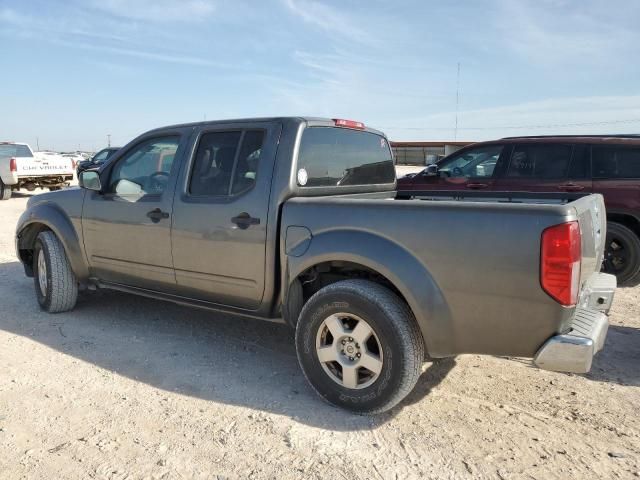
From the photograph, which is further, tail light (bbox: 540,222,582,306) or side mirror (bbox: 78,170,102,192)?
side mirror (bbox: 78,170,102,192)

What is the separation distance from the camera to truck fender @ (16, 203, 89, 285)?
477 centimetres

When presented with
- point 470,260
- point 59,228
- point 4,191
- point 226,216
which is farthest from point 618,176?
point 4,191

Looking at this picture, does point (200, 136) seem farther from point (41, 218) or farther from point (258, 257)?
point (41, 218)

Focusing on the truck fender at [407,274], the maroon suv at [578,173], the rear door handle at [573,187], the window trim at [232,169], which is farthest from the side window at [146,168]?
the rear door handle at [573,187]

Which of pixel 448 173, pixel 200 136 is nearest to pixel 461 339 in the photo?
pixel 200 136

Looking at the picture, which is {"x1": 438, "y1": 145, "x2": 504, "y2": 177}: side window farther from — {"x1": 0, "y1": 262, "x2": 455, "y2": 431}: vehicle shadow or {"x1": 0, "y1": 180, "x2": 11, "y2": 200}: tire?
{"x1": 0, "y1": 180, "x2": 11, "y2": 200}: tire

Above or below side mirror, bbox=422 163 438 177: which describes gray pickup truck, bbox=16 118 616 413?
below

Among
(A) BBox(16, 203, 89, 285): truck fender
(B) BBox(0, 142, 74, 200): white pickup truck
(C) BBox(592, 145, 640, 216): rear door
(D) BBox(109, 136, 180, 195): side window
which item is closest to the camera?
(D) BBox(109, 136, 180, 195): side window

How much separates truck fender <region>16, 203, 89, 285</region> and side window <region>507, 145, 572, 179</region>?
5.12m

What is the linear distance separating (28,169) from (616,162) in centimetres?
1502

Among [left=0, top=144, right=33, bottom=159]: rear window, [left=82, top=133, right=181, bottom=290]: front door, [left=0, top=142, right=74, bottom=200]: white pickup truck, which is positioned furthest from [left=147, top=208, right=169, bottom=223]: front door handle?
[left=0, top=144, right=33, bottom=159]: rear window

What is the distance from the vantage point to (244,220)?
11.8 ft

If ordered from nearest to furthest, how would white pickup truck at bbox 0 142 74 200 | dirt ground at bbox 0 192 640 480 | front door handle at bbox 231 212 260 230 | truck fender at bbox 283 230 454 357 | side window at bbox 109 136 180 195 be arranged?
1. dirt ground at bbox 0 192 640 480
2. truck fender at bbox 283 230 454 357
3. front door handle at bbox 231 212 260 230
4. side window at bbox 109 136 180 195
5. white pickup truck at bbox 0 142 74 200

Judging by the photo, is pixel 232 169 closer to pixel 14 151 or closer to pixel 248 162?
pixel 248 162
